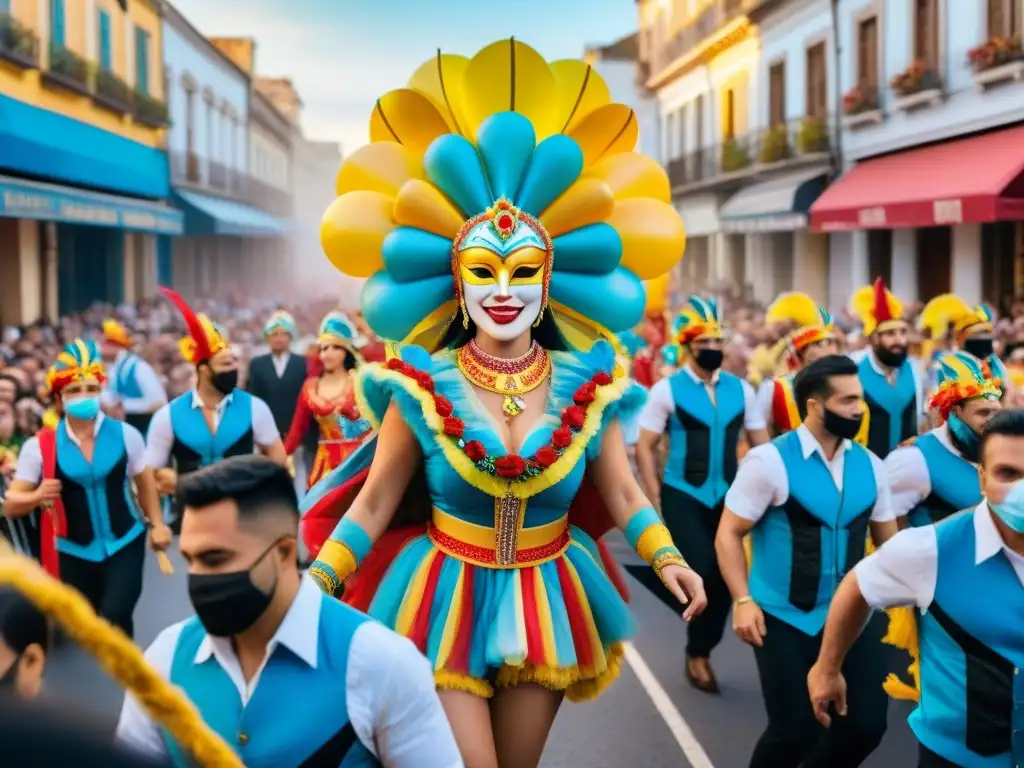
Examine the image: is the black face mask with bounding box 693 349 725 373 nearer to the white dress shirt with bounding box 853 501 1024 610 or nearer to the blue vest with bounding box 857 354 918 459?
the blue vest with bounding box 857 354 918 459

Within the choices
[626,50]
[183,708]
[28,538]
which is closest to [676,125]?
[626,50]

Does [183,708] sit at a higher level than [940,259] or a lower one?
lower

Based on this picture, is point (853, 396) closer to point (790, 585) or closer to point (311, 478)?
point (790, 585)

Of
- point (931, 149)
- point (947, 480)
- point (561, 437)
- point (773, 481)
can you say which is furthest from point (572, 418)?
point (931, 149)

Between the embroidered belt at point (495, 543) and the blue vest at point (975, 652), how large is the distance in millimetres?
1171

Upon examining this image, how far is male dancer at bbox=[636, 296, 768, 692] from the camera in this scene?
7688 mm

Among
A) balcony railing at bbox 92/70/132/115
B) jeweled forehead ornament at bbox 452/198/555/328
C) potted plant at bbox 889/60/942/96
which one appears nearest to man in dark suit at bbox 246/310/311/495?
jeweled forehead ornament at bbox 452/198/555/328

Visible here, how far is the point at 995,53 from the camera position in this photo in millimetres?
18984

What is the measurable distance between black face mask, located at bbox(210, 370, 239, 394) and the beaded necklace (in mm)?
3624

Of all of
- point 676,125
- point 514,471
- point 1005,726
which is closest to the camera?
point 1005,726

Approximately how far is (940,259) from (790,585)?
18.8m

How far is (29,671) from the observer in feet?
6.59

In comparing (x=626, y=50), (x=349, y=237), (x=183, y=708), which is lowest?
(x=183, y=708)

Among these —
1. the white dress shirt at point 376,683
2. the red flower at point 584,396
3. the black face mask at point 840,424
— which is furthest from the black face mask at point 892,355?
the white dress shirt at point 376,683
